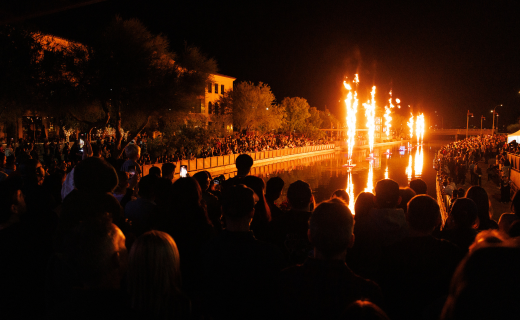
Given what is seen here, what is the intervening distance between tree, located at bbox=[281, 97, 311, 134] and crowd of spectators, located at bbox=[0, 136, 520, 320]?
217 feet

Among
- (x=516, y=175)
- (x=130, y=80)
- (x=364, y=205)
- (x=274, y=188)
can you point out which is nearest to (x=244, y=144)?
(x=130, y=80)

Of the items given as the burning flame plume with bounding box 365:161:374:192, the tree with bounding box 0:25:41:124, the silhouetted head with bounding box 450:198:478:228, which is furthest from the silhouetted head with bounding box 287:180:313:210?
the burning flame plume with bounding box 365:161:374:192

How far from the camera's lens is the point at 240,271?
2.71 m

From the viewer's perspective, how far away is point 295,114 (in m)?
70.9

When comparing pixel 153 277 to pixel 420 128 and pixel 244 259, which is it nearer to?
pixel 244 259

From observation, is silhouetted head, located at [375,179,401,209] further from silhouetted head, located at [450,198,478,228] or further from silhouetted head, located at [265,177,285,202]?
silhouetted head, located at [265,177,285,202]

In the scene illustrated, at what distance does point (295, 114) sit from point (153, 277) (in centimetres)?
6981

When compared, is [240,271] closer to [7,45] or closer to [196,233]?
[196,233]

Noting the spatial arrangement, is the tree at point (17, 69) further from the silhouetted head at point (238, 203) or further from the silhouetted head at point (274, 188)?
the silhouetted head at point (238, 203)

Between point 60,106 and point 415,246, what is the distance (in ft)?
83.9

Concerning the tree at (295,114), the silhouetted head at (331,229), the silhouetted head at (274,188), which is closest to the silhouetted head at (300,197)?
the silhouetted head at (274,188)

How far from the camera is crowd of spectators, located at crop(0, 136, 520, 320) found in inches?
72.4

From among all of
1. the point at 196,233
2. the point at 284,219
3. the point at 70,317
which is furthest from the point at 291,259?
the point at 70,317

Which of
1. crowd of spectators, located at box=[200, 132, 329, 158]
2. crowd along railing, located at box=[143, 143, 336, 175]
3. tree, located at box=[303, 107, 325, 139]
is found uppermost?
tree, located at box=[303, 107, 325, 139]
